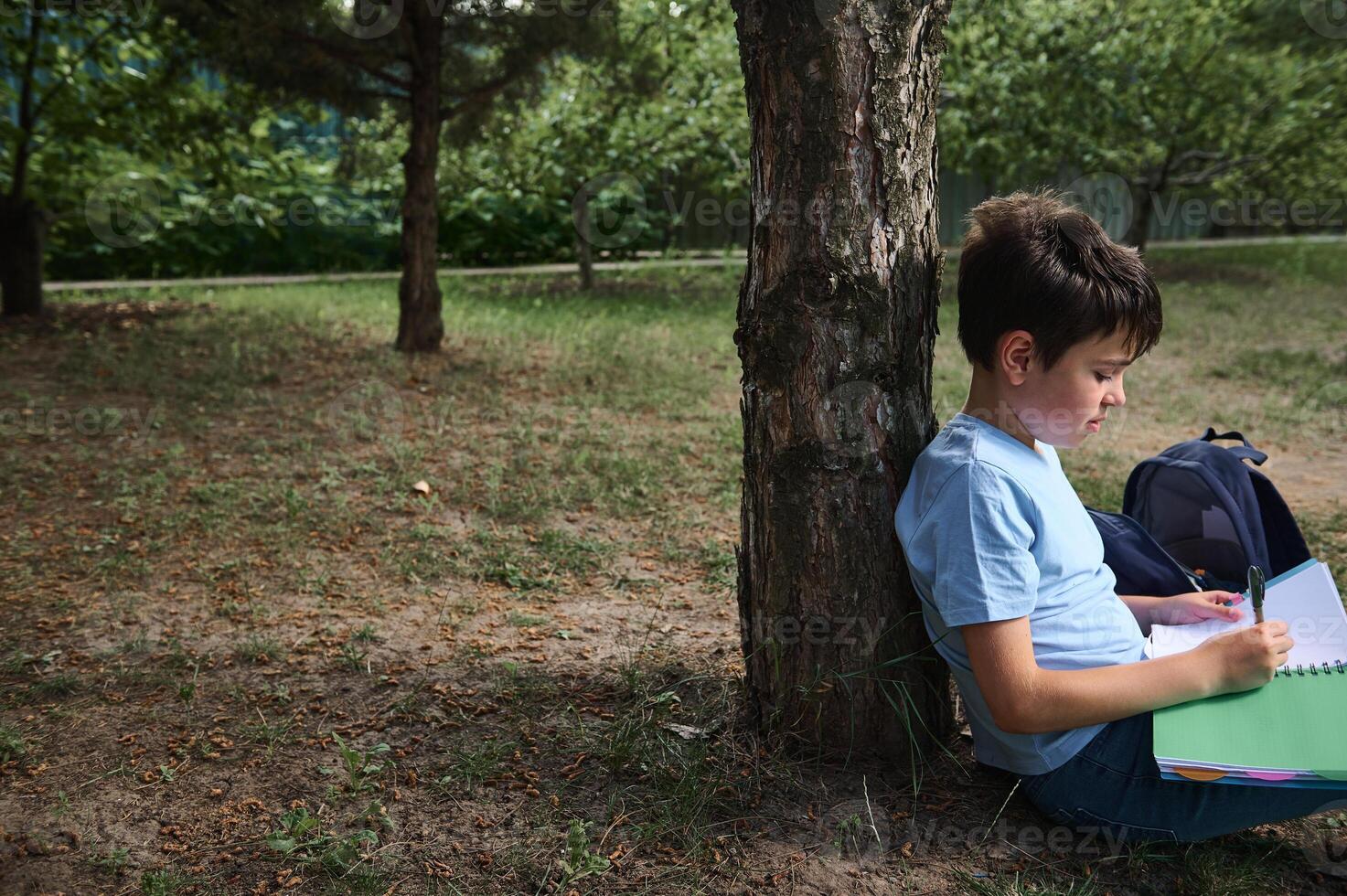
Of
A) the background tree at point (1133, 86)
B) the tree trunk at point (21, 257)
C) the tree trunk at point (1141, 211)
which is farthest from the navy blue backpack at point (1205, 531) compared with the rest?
the tree trunk at point (1141, 211)

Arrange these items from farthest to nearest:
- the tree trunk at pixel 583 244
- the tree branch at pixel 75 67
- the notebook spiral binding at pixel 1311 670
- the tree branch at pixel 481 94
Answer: the tree trunk at pixel 583 244
the tree branch at pixel 75 67
the tree branch at pixel 481 94
the notebook spiral binding at pixel 1311 670

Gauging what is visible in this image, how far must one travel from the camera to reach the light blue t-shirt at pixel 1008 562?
1.92m

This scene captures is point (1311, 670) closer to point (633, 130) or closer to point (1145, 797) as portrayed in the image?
point (1145, 797)

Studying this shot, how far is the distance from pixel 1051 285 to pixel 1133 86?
1054 centimetres

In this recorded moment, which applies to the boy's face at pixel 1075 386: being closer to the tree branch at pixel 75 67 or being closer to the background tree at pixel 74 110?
the background tree at pixel 74 110

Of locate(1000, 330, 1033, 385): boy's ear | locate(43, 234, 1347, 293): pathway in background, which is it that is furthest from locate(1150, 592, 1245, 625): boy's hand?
locate(43, 234, 1347, 293): pathway in background

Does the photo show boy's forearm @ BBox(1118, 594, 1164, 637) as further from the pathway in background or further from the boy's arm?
the pathway in background

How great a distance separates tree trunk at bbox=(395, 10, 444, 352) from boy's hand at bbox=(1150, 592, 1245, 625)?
5.87 meters

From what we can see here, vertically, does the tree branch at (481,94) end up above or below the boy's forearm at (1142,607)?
above

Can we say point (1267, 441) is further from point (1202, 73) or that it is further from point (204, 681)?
point (1202, 73)

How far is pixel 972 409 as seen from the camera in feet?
7.14

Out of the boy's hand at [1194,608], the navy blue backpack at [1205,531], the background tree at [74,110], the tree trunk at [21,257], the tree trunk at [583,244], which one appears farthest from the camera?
the tree trunk at [583,244]

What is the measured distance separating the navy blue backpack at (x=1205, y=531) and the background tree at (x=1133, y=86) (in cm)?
920

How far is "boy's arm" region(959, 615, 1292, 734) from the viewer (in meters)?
1.92
